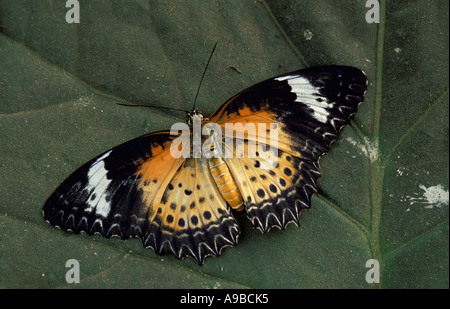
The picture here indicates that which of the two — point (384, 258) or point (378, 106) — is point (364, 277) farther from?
point (378, 106)

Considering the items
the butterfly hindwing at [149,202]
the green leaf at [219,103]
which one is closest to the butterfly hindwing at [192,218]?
the butterfly hindwing at [149,202]

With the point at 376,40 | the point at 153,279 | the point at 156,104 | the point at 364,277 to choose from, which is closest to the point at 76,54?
the point at 156,104

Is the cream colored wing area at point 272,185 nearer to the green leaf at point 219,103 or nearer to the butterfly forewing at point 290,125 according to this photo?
the butterfly forewing at point 290,125

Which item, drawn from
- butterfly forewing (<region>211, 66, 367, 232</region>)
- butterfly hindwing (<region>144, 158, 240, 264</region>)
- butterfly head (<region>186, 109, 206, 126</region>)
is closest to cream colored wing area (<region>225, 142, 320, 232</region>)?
butterfly forewing (<region>211, 66, 367, 232</region>)

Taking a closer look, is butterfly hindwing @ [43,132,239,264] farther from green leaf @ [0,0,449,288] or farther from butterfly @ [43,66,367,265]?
green leaf @ [0,0,449,288]

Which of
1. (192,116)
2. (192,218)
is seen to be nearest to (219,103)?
(192,116)

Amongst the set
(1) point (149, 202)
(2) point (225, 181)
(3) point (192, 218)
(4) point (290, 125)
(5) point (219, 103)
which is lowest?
(3) point (192, 218)

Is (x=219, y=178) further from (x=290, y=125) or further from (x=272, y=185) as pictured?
(x=290, y=125)
